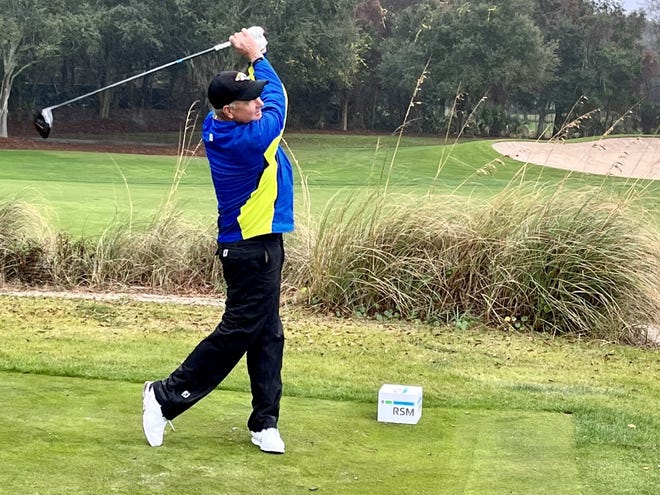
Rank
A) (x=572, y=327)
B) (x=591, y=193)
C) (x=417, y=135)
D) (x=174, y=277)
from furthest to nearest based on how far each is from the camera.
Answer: (x=417, y=135) < (x=174, y=277) < (x=591, y=193) < (x=572, y=327)

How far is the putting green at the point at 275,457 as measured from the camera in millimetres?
3859

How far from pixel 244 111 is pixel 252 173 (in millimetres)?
277

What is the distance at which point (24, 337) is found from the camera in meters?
6.89

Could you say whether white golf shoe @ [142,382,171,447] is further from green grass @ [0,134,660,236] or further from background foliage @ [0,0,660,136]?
background foliage @ [0,0,660,136]

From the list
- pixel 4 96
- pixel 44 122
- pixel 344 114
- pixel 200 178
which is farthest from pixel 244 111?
pixel 344 114

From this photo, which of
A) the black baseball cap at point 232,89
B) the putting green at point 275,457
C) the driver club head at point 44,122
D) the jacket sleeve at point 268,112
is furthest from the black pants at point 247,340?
the driver club head at point 44,122

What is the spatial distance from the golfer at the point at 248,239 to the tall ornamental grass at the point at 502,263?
4.03 m

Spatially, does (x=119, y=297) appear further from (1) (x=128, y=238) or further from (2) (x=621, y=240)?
(2) (x=621, y=240)

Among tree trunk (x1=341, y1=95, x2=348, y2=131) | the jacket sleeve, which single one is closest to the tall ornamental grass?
the jacket sleeve

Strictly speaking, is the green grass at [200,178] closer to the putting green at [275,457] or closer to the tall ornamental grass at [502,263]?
the tall ornamental grass at [502,263]

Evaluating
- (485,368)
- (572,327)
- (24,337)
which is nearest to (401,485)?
(485,368)

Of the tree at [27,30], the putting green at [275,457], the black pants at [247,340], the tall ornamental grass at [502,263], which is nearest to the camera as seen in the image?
the putting green at [275,457]

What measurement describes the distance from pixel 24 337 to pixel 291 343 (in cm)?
196

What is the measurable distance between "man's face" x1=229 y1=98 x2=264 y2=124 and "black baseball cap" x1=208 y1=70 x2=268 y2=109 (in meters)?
0.02
